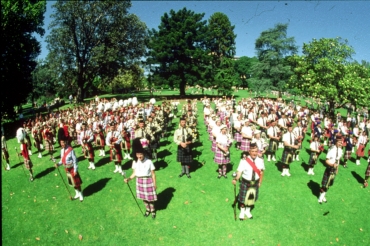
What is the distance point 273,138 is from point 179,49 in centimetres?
3237

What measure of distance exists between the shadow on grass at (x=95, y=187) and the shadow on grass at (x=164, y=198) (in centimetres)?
277

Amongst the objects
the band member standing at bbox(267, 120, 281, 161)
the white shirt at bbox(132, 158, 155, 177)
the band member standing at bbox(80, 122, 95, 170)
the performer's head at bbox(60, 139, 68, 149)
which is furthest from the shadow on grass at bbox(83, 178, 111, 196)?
the band member standing at bbox(267, 120, 281, 161)

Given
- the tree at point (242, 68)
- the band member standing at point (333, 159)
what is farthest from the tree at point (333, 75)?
the tree at point (242, 68)

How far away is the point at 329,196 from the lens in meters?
9.98

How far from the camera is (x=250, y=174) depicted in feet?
24.4

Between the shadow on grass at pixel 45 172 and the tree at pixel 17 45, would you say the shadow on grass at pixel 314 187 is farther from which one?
the tree at pixel 17 45

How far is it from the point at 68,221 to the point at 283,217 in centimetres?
746

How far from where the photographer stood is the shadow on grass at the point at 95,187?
10.2m

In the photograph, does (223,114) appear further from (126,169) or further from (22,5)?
(22,5)

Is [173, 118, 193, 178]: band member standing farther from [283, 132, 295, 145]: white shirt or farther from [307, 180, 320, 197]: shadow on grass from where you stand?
[307, 180, 320, 197]: shadow on grass

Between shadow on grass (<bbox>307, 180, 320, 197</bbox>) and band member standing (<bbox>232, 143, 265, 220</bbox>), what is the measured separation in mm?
3956

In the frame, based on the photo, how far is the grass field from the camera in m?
7.56

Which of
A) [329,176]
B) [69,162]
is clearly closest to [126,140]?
[69,162]

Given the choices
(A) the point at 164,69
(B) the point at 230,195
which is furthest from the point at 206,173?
(A) the point at 164,69
